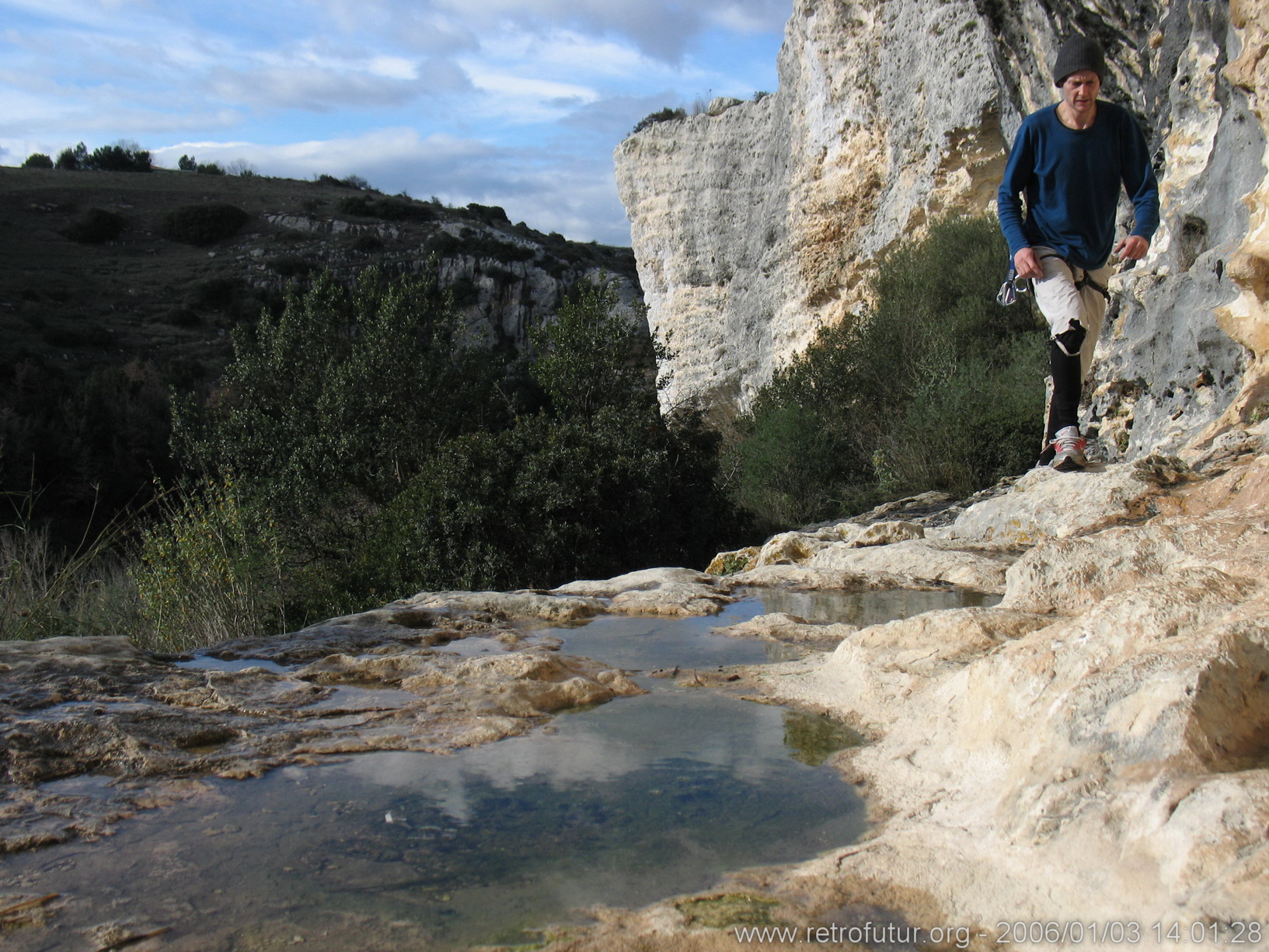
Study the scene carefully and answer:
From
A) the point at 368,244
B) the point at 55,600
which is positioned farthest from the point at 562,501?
the point at 368,244

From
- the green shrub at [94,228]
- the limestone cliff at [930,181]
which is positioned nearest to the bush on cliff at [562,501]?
the limestone cliff at [930,181]

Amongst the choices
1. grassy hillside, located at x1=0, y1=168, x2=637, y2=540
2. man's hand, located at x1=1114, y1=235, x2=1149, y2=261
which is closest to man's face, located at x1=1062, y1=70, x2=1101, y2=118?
man's hand, located at x1=1114, y1=235, x2=1149, y2=261

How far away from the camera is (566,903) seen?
4.83ft

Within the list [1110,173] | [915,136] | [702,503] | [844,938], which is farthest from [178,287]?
[844,938]

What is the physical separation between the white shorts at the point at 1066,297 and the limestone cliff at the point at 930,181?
0.69 metres

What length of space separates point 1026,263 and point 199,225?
41.5 m

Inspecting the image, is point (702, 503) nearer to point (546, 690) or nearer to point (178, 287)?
point (546, 690)

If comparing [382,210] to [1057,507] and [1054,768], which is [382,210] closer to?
[1057,507]

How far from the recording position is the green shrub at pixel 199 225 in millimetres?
39531

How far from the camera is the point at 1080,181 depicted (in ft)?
14.7

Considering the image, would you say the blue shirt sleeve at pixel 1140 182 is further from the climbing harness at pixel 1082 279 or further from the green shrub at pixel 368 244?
the green shrub at pixel 368 244

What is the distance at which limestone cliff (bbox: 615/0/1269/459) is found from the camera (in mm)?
5410

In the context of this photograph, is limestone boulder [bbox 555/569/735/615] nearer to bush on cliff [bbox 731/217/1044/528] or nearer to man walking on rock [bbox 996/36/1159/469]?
→ man walking on rock [bbox 996/36/1159/469]

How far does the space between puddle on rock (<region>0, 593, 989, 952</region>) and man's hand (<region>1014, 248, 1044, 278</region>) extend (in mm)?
2973
